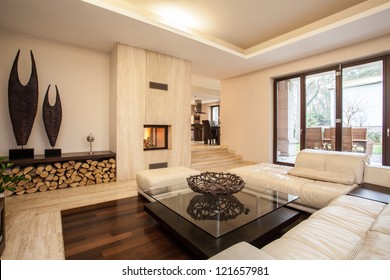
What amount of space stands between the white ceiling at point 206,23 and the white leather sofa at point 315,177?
2.31m

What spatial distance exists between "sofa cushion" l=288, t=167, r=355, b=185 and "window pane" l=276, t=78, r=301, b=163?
8.56 feet

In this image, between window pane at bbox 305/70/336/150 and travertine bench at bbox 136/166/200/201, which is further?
window pane at bbox 305/70/336/150

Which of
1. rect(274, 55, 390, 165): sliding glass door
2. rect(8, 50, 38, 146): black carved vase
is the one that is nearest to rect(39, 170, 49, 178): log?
rect(8, 50, 38, 146): black carved vase

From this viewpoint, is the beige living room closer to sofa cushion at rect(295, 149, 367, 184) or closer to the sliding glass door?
the sliding glass door

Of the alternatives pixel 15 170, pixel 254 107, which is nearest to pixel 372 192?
pixel 254 107

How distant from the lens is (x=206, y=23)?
389 cm

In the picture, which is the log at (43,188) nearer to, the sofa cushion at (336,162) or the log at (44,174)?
the log at (44,174)

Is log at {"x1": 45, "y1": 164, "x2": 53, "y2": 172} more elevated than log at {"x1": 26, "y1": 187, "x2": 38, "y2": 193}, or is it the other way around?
log at {"x1": 45, "y1": 164, "x2": 53, "y2": 172}

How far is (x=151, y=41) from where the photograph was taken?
3787 mm

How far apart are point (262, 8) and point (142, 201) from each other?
385 centimetres

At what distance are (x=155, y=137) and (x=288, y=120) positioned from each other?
361 cm

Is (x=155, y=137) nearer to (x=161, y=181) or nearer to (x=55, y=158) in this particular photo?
(x=55, y=158)

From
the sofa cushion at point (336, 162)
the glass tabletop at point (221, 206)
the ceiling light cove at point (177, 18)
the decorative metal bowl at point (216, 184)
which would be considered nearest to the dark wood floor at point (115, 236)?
the glass tabletop at point (221, 206)

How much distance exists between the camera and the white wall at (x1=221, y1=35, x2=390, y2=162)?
4652 millimetres
